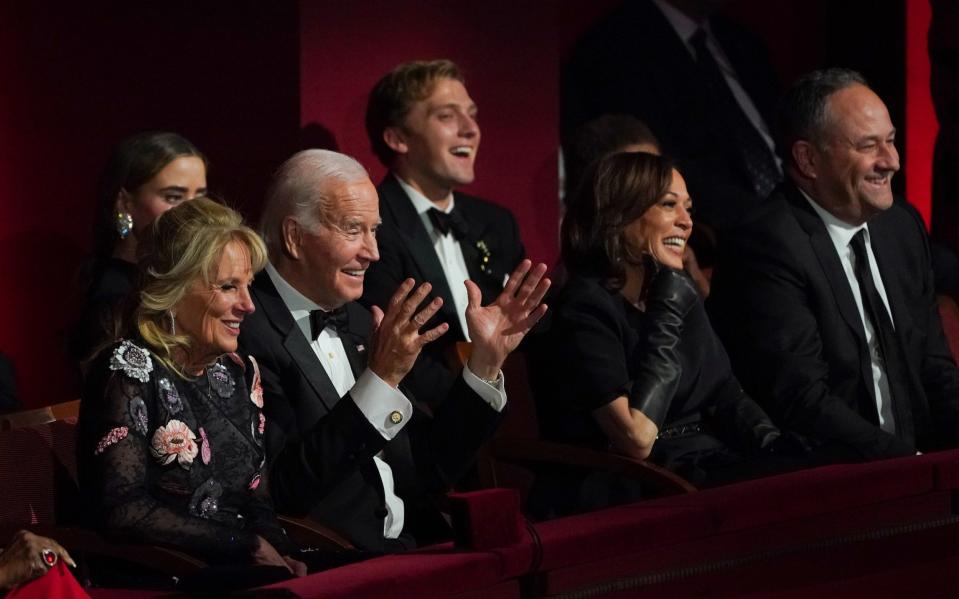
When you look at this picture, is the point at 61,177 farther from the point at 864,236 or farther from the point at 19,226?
the point at 864,236

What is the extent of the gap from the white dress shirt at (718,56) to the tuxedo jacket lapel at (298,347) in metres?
2.91

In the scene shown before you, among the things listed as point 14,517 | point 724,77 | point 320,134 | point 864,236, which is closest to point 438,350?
point 320,134

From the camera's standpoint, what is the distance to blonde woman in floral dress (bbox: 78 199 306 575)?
2.99 meters

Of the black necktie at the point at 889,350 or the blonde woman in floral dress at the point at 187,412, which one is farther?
the black necktie at the point at 889,350

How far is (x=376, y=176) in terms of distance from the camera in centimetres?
527

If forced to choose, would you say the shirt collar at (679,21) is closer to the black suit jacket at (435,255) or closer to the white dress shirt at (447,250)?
the black suit jacket at (435,255)

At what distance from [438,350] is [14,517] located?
1.47 metres

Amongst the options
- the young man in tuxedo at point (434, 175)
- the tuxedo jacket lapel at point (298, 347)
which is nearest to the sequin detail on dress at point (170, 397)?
the tuxedo jacket lapel at point (298, 347)

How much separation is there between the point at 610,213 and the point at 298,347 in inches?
33.7

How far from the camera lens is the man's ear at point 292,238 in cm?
370

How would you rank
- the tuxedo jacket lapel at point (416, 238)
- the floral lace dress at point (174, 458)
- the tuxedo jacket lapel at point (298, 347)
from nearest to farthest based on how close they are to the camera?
the floral lace dress at point (174, 458), the tuxedo jacket lapel at point (298, 347), the tuxedo jacket lapel at point (416, 238)

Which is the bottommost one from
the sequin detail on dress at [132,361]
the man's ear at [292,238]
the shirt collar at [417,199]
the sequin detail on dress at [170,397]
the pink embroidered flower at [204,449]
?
the shirt collar at [417,199]

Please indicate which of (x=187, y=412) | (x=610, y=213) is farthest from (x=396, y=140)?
(x=187, y=412)

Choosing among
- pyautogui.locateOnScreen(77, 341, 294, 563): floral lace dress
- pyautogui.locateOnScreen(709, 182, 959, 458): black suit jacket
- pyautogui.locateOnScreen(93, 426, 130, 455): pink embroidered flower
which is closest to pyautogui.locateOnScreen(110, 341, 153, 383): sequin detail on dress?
pyautogui.locateOnScreen(77, 341, 294, 563): floral lace dress
